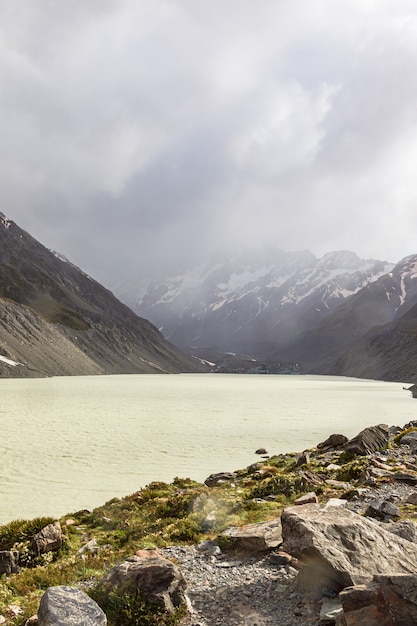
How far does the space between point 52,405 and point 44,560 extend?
163 feet

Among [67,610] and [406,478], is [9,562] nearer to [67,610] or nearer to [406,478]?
[67,610]

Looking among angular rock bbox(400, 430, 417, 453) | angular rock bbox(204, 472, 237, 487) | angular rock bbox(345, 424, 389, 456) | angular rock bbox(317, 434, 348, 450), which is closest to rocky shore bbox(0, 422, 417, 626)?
angular rock bbox(204, 472, 237, 487)

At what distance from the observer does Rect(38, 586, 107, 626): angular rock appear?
662 centimetres

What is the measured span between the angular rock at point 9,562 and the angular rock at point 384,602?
826 cm

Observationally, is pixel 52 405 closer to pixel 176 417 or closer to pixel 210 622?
pixel 176 417

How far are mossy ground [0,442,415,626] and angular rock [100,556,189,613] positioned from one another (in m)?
0.21

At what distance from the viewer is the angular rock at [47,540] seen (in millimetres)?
11609

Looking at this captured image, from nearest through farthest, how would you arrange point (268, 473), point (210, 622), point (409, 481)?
point (210, 622) < point (409, 481) < point (268, 473)

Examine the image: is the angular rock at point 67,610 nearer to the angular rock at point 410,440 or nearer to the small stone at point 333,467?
the small stone at point 333,467

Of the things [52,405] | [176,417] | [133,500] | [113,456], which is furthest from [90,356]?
[133,500]

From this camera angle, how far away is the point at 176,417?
4816 centimetres

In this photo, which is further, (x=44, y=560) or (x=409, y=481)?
(x=409, y=481)

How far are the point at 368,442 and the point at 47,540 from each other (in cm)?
1989

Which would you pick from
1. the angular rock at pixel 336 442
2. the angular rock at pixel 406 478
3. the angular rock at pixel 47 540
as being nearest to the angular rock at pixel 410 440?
the angular rock at pixel 336 442
